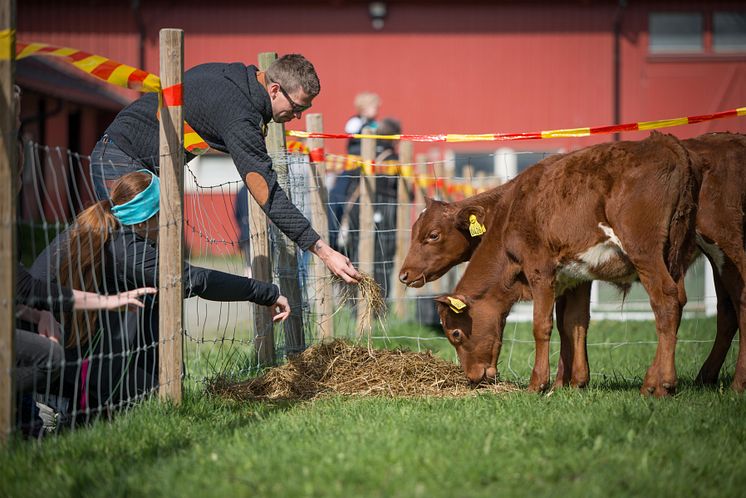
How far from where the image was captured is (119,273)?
17.5 feet

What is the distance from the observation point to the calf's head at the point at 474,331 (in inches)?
251

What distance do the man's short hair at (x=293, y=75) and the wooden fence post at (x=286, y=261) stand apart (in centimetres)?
155

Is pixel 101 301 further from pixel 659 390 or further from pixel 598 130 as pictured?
pixel 598 130

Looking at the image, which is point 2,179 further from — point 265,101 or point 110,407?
point 265,101

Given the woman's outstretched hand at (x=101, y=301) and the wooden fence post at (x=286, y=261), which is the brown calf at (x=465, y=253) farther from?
the woman's outstretched hand at (x=101, y=301)

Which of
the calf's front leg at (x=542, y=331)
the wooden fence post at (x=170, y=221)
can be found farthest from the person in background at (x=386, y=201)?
the wooden fence post at (x=170, y=221)

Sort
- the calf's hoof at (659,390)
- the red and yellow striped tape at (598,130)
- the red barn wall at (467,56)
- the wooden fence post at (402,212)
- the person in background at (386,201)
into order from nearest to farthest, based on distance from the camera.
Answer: the calf's hoof at (659,390) → the red and yellow striped tape at (598,130) → the wooden fence post at (402,212) → the person in background at (386,201) → the red barn wall at (467,56)

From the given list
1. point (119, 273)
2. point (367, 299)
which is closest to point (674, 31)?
point (367, 299)

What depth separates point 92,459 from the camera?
418 centimetres

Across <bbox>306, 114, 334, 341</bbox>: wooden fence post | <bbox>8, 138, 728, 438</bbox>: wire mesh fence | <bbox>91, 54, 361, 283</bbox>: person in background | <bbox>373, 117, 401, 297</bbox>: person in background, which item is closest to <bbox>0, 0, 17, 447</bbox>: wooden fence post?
<bbox>8, 138, 728, 438</bbox>: wire mesh fence

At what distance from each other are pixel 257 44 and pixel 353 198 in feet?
44.0

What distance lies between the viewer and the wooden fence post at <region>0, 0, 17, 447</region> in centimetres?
407

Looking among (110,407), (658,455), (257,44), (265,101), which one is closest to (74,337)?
(110,407)

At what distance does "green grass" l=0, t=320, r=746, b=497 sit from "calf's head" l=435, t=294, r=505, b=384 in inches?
31.6
